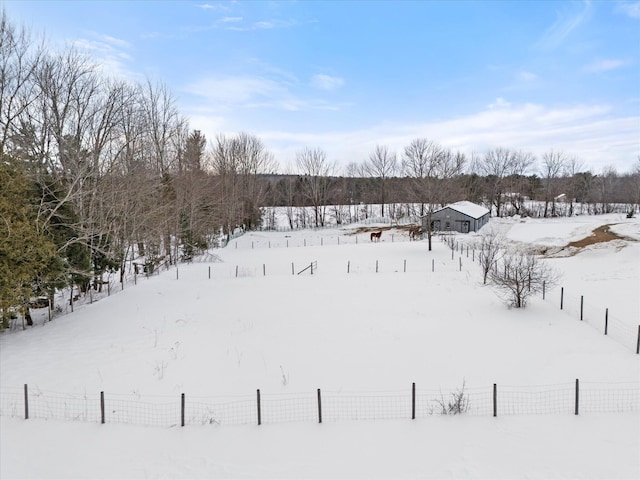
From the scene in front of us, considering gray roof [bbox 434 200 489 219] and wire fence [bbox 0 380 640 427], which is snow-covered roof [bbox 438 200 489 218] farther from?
wire fence [bbox 0 380 640 427]

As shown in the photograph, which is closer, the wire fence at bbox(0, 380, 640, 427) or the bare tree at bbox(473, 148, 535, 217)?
the wire fence at bbox(0, 380, 640, 427)

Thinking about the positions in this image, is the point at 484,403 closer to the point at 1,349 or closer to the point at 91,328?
the point at 91,328

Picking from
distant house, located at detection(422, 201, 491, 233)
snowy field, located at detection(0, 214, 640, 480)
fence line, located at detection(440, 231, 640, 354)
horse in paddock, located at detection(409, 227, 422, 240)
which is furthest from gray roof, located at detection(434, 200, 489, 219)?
fence line, located at detection(440, 231, 640, 354)

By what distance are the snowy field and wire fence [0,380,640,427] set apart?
94mm

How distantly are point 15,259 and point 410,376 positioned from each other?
532 inches

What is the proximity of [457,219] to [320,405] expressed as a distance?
44305 millimetres

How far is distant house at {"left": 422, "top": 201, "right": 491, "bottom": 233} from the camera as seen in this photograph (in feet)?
161

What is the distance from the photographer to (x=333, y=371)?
1240 centimetres

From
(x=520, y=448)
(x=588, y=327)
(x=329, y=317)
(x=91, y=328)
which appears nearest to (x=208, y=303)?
(x=91, y=328)

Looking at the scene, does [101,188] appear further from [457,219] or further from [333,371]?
[457,219]

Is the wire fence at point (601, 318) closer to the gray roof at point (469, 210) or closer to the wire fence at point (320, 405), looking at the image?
the wire fence at point (320, 405)

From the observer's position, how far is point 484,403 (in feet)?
33.6

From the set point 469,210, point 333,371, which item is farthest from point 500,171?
point 333,371

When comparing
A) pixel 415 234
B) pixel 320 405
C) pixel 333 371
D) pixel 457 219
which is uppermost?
pixel 457 219
